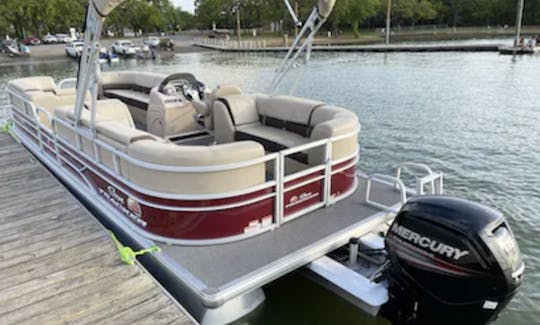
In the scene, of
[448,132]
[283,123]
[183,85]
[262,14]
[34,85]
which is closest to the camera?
[283,123]

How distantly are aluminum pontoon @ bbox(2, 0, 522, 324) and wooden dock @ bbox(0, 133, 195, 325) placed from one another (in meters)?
0.22

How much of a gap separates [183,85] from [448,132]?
6801 mm

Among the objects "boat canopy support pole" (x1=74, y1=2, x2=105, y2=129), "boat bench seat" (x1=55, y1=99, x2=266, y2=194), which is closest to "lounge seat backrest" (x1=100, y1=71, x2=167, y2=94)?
"boat canopy support pole" (x1=74, y1=2, x2=105, y2=129)

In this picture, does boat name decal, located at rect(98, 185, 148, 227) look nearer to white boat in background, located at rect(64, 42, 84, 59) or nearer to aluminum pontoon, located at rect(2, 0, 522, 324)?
aluminum pontoon, located at rect(2, 0, 522, 324)

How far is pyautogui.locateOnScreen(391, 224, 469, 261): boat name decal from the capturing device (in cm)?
260

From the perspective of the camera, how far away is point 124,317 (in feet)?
9.49

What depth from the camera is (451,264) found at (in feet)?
8.58

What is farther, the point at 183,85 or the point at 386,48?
the point at 386,48

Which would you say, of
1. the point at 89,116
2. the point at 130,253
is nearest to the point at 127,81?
the point at 89,116

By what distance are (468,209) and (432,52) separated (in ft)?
106

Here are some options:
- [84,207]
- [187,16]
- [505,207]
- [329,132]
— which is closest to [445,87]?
[505,207]

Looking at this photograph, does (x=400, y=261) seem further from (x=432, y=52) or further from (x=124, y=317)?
(x=432, y=52)

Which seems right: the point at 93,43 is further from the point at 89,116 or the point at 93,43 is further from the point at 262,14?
the point at 262,14

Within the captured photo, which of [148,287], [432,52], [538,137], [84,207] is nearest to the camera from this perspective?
[148,287]
